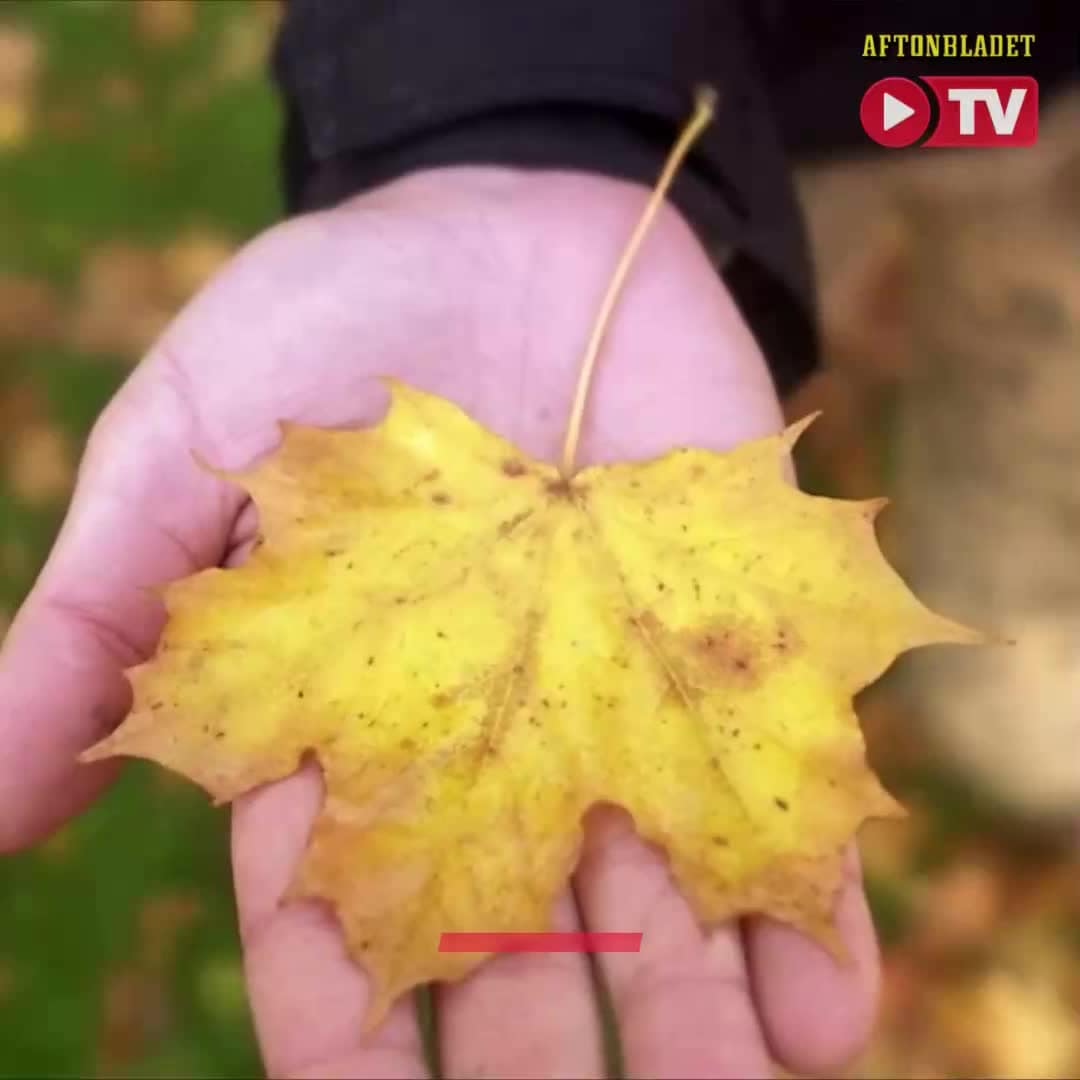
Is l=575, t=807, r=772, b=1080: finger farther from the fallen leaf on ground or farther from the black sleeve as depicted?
the black sleeve

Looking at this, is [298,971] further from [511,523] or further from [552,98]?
[552,98]

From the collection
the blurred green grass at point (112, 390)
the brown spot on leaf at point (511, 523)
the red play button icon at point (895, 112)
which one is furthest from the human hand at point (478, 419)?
the blurred green grass at point (112, 390)

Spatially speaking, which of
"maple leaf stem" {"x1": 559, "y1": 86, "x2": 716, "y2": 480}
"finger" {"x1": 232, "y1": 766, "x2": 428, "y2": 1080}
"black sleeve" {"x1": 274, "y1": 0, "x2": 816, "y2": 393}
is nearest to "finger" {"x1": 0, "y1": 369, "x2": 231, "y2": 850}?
"finger" {"x1": 232, "y1": 766, "x2": 428, "y2": 1080}

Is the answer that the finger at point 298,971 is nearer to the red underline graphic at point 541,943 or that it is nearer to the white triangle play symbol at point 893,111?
the red underline graphic at point 541,943

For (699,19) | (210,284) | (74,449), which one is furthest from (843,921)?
(74,449)

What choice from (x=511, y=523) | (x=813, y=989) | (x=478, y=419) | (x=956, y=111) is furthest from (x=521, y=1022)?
(x=956, y=111)

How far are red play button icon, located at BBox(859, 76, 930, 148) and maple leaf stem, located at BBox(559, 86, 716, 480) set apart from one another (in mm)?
237

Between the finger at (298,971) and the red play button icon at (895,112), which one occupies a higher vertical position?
the red play button icon at (895,112)

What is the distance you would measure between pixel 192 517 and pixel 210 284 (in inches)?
8.8

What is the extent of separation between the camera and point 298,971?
73 centimetres

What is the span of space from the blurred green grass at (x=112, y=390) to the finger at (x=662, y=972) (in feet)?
2.76

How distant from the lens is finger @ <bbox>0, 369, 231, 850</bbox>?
2.57 feet

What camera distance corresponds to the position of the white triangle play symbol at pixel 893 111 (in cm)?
127

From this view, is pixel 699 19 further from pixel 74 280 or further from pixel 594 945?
pixel 74 280
